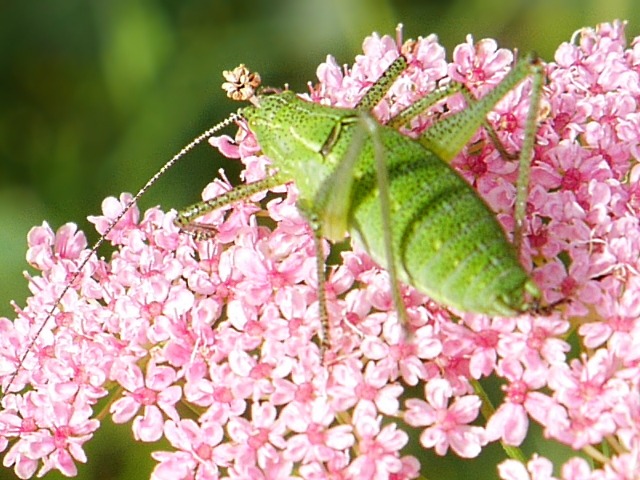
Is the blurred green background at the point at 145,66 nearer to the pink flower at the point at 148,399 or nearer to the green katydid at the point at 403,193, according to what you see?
the green katydid at the point at 403,193

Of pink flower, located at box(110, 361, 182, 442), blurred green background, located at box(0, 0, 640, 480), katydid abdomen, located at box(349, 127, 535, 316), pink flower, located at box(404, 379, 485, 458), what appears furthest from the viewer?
blurred green background, located at box(0, 0, 640, 480)

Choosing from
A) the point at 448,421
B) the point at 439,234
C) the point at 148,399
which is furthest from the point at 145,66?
the point at 448,421

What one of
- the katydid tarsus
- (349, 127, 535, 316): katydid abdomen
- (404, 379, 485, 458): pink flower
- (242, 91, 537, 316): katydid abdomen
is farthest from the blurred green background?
(404, 379, 485, 458): pink flower

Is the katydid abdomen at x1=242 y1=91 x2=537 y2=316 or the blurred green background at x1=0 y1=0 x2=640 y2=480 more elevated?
the blurred green background at x1=0 y1=0 x2=640 y2=480

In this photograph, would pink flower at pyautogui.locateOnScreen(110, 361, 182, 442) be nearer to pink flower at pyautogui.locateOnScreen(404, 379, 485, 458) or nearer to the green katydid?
the green katydid

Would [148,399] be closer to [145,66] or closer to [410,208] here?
[410,208]

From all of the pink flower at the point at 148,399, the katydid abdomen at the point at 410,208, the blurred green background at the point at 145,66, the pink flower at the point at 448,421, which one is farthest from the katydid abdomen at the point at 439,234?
the blurred green background at the point at 145,66

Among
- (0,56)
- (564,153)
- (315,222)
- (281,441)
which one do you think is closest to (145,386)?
(281,441)

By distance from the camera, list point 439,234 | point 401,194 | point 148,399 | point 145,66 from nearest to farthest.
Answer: point 439,234 < point 401,194 < point 148,399 < point 145,66
